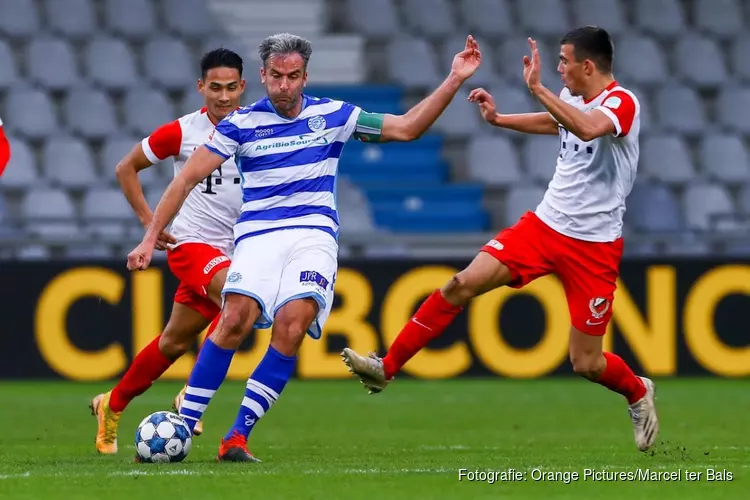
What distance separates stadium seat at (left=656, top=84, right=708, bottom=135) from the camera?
16.3 metres

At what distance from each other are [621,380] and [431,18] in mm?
9981

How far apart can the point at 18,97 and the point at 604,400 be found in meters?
7.29

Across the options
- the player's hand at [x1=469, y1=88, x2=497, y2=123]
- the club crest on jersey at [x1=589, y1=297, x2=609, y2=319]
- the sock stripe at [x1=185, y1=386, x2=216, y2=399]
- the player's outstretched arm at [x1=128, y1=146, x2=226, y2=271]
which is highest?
the player's hand at [x1=469, y1=88, x2=497, y2=123]

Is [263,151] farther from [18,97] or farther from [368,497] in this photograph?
[18,97]

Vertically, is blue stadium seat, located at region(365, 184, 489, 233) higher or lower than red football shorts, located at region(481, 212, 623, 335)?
lower

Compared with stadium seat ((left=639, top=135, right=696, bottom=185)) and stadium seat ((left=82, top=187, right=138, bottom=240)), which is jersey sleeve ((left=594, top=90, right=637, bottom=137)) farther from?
stadium seat ((left=639, top=135, right=696, bottom=185))

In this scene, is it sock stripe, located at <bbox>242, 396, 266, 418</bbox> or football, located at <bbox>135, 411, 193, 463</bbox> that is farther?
sock stripe, located at <bbox>242, 396, 266, 418</bbox>

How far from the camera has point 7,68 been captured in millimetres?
15531

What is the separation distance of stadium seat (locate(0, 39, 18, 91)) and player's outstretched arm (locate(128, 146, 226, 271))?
9.14 meters

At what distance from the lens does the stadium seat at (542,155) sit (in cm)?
1542

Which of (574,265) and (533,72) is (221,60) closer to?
(533,72)

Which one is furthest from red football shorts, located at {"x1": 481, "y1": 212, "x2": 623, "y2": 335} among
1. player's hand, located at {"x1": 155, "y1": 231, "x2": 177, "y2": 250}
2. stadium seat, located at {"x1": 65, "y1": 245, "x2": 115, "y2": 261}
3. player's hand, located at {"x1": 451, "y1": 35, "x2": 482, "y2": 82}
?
stadium seat, located at {"x1": 65, "y1": 245, "x2": 115, "y2": 261}

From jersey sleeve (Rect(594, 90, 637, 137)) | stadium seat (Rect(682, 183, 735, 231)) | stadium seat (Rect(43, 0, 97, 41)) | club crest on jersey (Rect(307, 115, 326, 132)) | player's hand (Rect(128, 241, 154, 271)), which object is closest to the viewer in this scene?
player's hand (Rect(128, 241, 154, 271))

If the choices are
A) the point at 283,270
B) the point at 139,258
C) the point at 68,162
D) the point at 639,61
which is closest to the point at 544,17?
the point at 639,61
